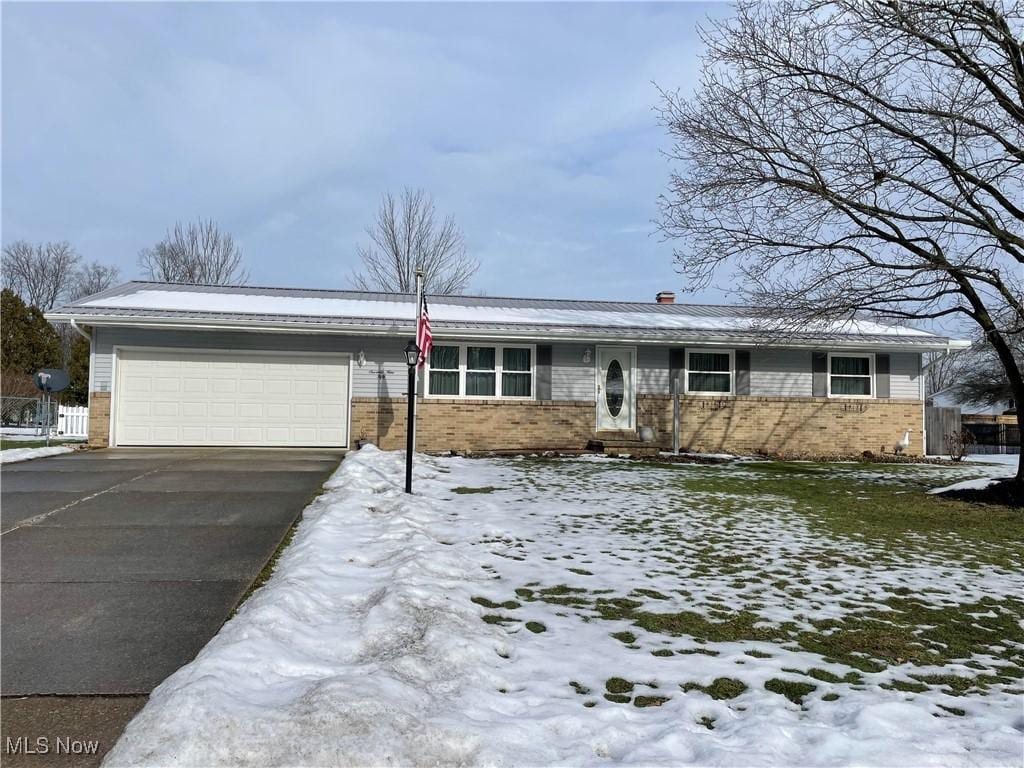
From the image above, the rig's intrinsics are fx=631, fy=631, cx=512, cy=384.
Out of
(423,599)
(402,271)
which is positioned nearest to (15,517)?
(423,599)

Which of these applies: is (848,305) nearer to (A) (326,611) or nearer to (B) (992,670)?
(B) (992,670)

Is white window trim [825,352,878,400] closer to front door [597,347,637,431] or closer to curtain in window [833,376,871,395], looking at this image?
curtain in window [833,376,871,395]

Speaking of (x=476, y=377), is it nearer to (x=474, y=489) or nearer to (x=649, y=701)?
(x=474, y=489)

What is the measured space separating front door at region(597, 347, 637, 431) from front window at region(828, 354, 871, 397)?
4940 mm

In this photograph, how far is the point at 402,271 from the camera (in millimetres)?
28016

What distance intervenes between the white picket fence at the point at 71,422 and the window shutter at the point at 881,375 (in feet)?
73.0

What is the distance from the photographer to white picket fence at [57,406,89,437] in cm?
1969

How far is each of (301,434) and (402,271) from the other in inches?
624

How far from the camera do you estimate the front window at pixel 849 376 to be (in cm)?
1516

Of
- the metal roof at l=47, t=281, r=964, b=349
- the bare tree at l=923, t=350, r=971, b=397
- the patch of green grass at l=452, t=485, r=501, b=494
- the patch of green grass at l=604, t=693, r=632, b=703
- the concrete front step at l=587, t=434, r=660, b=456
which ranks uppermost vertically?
the bare tree at l=923, t=350, r=971, b=397

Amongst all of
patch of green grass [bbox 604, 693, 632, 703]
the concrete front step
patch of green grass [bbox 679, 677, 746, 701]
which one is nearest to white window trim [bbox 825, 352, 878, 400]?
the concrete front step

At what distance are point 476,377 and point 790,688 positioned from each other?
443 inches

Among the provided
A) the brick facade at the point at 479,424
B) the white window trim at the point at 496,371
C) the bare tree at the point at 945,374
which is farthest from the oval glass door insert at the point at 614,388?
the bare tree at the point at 945,374

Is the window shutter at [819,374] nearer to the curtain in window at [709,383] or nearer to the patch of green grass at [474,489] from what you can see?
the curtain in window at [709,383]
